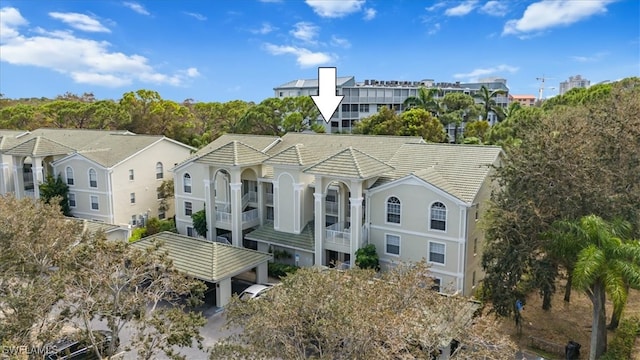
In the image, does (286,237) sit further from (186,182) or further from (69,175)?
(69,175)

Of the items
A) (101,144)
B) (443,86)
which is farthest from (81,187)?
(443,86)

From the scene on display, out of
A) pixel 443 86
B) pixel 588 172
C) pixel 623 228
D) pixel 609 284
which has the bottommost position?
pixel 609 284

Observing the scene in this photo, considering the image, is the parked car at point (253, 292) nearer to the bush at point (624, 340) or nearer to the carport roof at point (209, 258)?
the carport roof at point (209, 258)

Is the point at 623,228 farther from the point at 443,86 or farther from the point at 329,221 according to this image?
the point at 443,86

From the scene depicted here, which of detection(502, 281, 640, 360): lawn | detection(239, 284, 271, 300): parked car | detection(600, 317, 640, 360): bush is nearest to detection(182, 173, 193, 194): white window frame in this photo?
detection(239, 284, 271, 300): parked car

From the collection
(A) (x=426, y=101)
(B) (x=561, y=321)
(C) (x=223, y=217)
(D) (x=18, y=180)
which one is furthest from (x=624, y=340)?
(A) (x=426, y=101)

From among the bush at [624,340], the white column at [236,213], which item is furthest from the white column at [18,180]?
the bush at [624,340]
